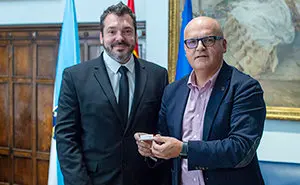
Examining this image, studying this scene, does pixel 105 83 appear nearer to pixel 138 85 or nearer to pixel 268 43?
pixel 138 85

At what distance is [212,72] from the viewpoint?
1.26 meters

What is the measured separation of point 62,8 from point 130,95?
1.74m

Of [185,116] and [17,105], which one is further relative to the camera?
[17,105]

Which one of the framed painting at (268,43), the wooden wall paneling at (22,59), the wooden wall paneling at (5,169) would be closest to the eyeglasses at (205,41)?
the framed painting at (268,43)

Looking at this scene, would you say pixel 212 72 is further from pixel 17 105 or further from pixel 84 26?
pixel 17 105

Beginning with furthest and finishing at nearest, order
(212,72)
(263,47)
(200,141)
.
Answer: (263,47), (212,72), (200,141)

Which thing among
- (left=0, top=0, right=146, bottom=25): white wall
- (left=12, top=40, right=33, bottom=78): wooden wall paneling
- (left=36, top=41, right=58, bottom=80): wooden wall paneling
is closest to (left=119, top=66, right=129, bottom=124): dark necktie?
(left=0, top=0, right=146, bottom=25): white wall

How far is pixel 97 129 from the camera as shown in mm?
1434

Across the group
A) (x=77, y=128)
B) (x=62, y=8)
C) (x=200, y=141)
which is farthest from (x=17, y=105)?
(x=200, y=141)

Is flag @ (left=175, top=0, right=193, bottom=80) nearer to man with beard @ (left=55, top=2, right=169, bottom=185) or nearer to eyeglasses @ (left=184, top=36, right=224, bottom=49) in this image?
man with beard @ (left=55, top=2, right=169, bottom=185)

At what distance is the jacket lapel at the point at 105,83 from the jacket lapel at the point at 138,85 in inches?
2.5

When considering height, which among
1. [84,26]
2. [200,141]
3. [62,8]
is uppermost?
[62,8]

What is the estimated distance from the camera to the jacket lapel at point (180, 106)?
126 centimetres

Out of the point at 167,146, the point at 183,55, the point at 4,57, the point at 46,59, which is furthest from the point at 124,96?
the point at 4,57
